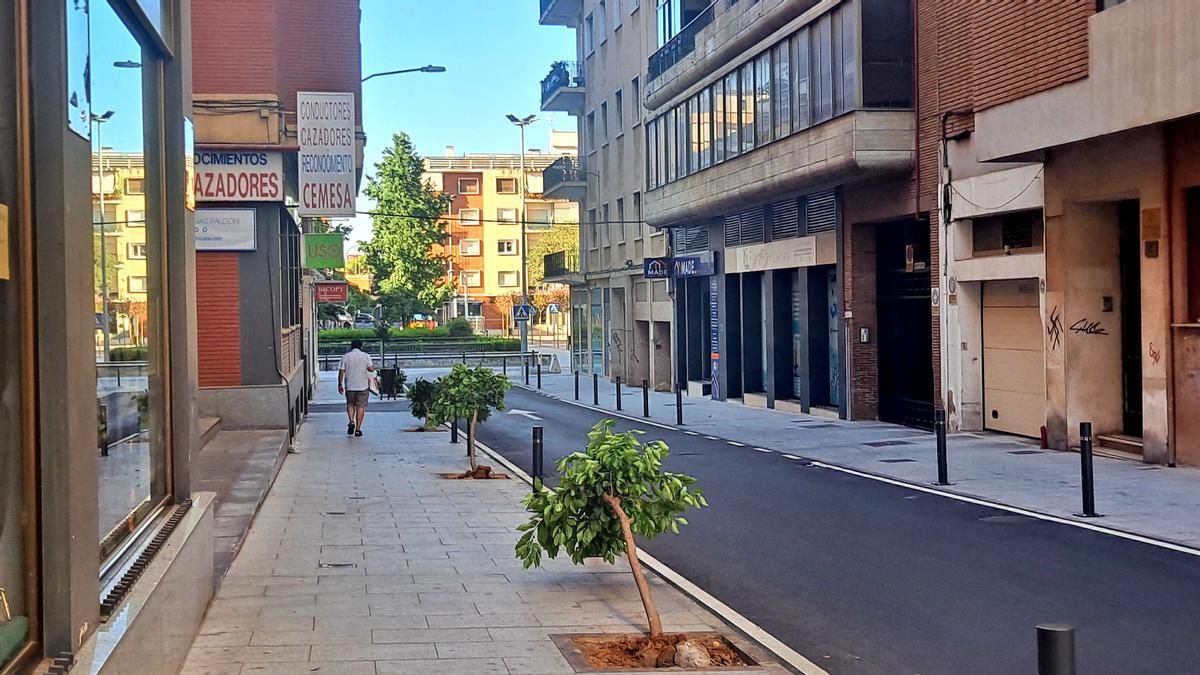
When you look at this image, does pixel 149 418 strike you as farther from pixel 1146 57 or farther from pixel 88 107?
pixel 1146 57

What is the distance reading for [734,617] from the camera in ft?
26.7

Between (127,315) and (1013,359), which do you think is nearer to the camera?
(127,315)

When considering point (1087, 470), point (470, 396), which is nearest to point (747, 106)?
point (470, 396)

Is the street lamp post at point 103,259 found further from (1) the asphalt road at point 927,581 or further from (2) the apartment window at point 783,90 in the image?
(2) the apartment window at point 783,90

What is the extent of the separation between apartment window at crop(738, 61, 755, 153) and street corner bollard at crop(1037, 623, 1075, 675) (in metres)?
24.1

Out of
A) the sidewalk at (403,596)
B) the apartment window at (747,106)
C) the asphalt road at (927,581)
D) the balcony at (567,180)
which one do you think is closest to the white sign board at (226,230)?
the sidewalk at (403,596)

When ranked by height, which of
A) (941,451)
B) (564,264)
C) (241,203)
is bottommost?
(941,451)

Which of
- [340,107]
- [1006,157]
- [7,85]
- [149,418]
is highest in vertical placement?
[340,107]

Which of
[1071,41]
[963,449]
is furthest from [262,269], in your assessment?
[1071,41]

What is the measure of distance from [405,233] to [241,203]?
61.0 meters

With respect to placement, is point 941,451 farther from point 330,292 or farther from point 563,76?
point 563,76

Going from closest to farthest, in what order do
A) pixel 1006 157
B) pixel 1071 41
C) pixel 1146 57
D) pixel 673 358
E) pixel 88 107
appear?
1. pixel 88 107
2. pixel 1146 57
3. pixel 1071 41
4. pixel 1006 157
5. pixel 673 358

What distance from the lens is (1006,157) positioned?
1808 centimetres

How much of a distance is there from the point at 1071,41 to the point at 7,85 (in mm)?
15323
